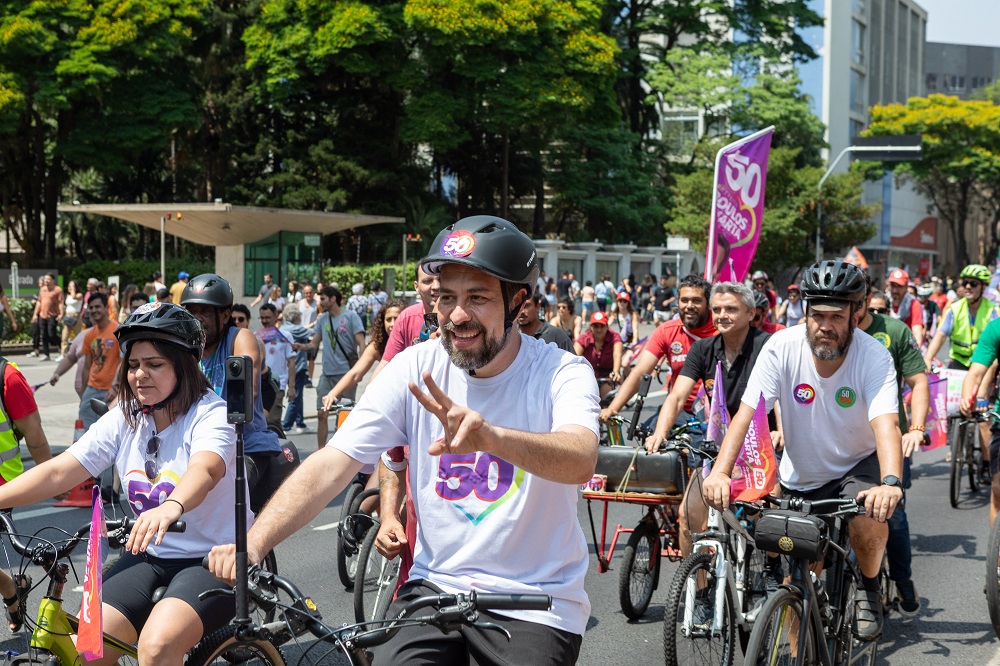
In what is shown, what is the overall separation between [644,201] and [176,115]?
21.3 meters

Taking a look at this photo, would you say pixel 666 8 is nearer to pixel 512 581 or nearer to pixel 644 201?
pixel 644 201

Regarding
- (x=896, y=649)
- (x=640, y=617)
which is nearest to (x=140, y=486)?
(x=640, y=617)

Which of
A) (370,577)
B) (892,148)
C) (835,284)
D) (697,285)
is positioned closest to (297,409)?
(697,285)

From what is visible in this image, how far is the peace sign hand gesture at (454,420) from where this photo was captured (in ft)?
7.48

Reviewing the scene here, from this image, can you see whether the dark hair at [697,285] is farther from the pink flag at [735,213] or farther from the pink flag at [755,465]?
the pink flag at [735,213]

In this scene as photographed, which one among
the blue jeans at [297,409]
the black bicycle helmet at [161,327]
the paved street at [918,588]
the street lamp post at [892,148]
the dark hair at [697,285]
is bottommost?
the paved street at [918,588]

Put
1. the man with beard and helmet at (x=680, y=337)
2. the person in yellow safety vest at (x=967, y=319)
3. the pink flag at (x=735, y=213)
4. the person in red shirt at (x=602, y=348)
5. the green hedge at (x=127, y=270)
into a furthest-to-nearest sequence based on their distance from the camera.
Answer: the green hedge at (x=127, y=270) → the pink flag at (x=735, y=213) → the person in red shirt at (x=602, y=348) → the person in yellow safety vest at (x=967, y=319) → the man with beard and helmet at (x=680, y=337)

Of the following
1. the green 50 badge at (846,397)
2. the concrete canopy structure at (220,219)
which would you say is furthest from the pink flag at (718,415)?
the concrete canopy structure at (220,219)

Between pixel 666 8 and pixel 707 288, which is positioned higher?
pixel 666 8

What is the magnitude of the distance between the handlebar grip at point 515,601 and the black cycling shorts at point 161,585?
1.38m

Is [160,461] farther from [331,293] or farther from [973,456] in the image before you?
[973,456]

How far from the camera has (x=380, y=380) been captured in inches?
119

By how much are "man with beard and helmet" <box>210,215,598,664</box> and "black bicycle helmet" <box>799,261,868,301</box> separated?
230 centimetres

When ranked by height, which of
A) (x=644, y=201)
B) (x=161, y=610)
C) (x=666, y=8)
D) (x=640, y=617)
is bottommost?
(x=640, y=617)
